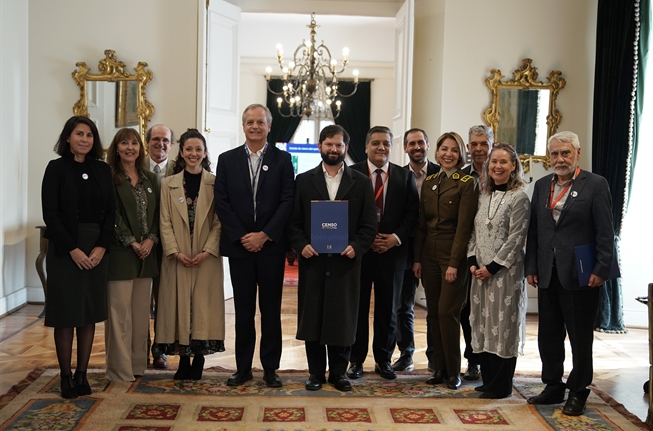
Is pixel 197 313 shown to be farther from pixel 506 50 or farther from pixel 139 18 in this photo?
pixel 506 50

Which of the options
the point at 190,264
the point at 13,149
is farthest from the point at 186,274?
the point at 13,149

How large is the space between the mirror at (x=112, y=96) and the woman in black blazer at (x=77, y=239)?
2.79 m

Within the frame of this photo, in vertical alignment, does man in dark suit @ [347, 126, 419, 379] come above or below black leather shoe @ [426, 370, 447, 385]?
above

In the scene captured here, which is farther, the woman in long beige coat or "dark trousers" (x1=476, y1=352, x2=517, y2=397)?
the woman in long beige coat

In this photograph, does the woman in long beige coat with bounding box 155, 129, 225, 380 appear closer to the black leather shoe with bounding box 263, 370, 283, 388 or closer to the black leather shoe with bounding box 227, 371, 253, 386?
the black leather shoe with bounding box 227, 371, 253, 386

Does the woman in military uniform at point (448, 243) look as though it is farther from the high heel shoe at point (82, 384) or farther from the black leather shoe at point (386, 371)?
the high heel shoe at point (82, 384)

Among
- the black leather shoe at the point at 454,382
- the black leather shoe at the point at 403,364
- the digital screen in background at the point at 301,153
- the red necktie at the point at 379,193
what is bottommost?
the black leather shoe at the point at 403,364

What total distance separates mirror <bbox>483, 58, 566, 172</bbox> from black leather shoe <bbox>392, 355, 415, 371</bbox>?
9.40 ft

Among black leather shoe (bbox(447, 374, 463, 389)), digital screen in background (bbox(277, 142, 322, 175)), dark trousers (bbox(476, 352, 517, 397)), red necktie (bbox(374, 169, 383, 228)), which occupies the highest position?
digital screen in background (bbox(277, 142, 322, 175))

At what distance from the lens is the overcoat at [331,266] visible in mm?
3633

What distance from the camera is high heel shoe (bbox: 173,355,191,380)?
3.90m

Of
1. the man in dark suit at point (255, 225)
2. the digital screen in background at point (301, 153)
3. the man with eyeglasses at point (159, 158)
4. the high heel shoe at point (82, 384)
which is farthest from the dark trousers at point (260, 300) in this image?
the digital screen in background at point (301, 153)

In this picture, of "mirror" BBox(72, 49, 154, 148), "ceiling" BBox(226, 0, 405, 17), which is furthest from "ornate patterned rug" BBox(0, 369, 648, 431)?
"ceiling" BBox(226, 0, 405, 17)

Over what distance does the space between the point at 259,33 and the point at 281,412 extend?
9017 millimetres
